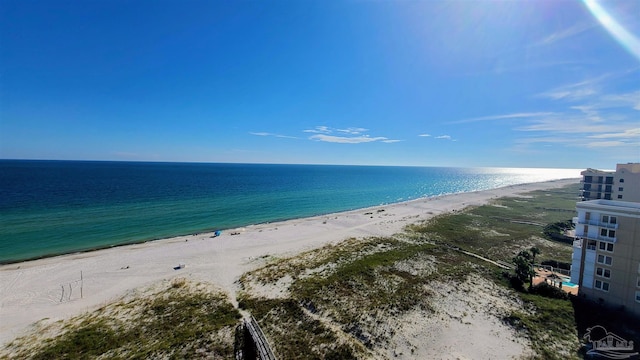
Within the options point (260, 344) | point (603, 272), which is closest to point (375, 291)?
point (260, 344)

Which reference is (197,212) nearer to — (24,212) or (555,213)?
(24,212)

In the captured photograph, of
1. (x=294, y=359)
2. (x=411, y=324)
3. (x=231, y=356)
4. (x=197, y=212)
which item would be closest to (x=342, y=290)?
(x=411, y=324)

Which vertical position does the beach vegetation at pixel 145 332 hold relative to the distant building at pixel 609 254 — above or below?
below

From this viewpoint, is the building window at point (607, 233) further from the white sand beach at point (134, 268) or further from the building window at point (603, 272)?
the white sand beach at point (134, 268)

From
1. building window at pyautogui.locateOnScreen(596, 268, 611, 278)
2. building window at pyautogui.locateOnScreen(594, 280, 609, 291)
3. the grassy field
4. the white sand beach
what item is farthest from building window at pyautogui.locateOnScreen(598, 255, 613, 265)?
the white sand beach

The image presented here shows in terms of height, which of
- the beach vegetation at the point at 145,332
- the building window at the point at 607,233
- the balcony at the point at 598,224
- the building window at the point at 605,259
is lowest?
the beach vegetation at the point at 145,332

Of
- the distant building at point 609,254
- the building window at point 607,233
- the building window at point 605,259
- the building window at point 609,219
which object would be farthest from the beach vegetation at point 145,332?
the building window at point 609,219
